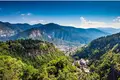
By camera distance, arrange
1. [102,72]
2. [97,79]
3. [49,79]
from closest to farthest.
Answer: [49,79] < [97,79] < [102,72]

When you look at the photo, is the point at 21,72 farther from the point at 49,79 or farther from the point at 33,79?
the point at 49,79

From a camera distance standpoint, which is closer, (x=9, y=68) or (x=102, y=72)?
(x=9, y=68)

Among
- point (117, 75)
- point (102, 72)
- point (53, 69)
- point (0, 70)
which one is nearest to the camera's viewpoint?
point (0, 70)

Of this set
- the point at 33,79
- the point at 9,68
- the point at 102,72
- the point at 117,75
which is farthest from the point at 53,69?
the point at 102,72

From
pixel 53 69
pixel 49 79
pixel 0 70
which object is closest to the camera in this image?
pixel 49 79

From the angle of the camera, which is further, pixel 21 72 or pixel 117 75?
pixel 117 75

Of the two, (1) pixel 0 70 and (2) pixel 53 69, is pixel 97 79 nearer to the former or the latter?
(2) pixel 53 69

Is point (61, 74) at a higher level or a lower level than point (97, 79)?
higher

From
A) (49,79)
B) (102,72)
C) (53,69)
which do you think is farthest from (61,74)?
(102,72)

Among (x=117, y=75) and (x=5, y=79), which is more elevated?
(x=5, y=79)
